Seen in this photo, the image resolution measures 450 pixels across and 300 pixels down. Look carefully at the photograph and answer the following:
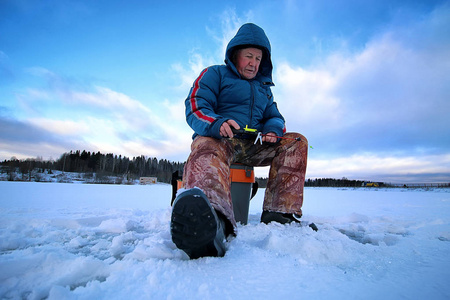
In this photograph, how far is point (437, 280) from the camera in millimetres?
689

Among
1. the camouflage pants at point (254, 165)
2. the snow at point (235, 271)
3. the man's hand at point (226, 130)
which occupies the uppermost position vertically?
the man's hand at point (226, 130)

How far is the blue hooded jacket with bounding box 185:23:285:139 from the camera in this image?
152 centimetres

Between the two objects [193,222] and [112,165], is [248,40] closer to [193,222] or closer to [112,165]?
[193,222]

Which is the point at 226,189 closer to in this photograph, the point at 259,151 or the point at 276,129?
the point at 259,151

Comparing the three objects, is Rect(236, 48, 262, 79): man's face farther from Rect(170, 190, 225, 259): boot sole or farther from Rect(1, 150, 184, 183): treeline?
Rect(1, 150, 184, 183): treeline

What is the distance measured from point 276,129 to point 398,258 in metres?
1.08

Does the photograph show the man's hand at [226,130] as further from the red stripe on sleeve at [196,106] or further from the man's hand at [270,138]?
the man's hand at [270,138]

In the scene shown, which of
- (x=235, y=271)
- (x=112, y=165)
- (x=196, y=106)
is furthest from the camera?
(x=112, y=165)

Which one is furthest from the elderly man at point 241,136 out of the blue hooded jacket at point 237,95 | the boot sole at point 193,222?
the boot sole at point 193,222

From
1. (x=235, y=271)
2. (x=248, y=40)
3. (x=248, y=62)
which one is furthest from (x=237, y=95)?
(x=235, y=271)

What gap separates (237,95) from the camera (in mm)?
1725

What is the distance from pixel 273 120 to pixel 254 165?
41cm

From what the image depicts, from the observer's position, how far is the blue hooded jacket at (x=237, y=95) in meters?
1.52

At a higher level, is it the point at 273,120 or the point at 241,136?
the point at 273,120
